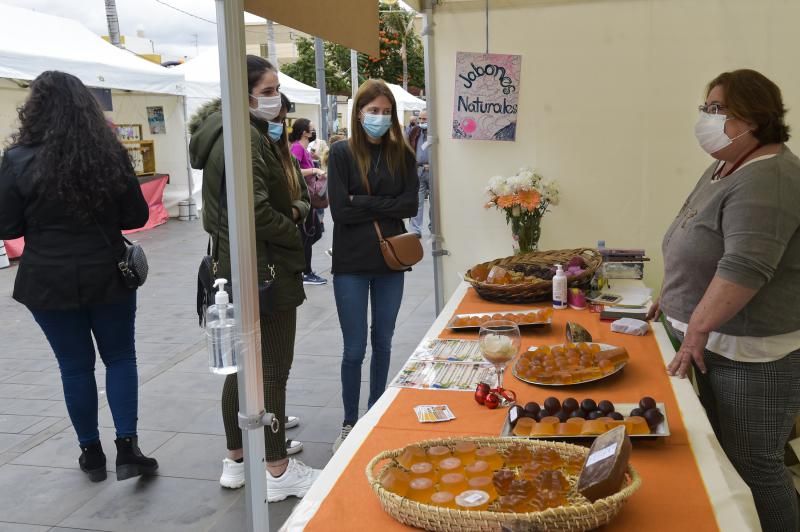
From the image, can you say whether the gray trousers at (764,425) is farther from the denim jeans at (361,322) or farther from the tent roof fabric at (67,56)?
the tent roof fabric at (67,56)

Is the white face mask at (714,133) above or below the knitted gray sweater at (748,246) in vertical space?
above

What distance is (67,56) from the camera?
8.40m

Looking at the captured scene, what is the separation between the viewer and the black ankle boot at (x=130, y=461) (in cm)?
315

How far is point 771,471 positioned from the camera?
2.13 metres

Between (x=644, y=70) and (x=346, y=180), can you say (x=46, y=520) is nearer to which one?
(x=346, y=180)

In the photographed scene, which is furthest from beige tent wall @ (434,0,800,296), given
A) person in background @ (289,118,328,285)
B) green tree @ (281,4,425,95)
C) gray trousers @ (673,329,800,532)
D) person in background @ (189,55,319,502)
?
green tree @ (281,4,425,95)

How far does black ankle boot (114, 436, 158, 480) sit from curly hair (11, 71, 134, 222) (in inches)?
39.8

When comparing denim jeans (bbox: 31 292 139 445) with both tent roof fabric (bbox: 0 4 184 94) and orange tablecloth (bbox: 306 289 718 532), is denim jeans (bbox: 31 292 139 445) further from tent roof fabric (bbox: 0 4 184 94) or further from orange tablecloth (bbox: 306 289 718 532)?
tent roof fabric (bbox: 0 4 184 94)

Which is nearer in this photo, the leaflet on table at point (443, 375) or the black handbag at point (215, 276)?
the leaflet on table at point (443, 375)

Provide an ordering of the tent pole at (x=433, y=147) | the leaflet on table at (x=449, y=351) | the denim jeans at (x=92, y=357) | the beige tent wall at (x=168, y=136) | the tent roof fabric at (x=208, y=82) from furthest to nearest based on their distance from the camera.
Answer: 1. the beige tent wall at (x=168, y=136)
2. the tent roof fabric at (x=208, y=82)
3. the tent pole at (x=433, y=147)
4. the denim jeans at (x=92, y=357)
5. the leaflet on table at (x=449, y=351)

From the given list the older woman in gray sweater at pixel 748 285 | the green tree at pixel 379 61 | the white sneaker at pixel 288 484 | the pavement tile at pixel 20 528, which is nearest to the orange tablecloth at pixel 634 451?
the older woman in gray sweater at pixel 748 285

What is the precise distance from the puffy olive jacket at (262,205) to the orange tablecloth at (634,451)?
0.88m

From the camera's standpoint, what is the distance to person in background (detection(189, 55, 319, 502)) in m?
2.57

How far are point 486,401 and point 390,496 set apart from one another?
25.1 inches
